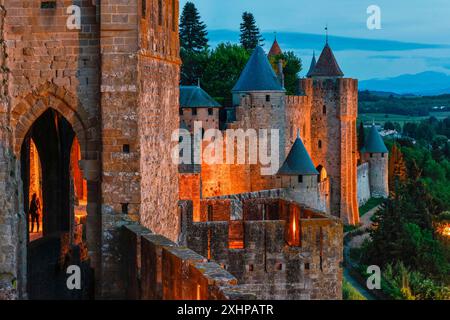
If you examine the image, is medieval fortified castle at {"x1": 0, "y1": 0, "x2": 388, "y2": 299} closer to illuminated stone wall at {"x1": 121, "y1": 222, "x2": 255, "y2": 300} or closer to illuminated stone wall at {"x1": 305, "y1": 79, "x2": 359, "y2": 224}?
illuminated stone wall at {"x1": 121, "y1": 222, "x2": 255, "y2": 300}

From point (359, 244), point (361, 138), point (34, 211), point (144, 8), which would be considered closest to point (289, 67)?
point (361, 138)

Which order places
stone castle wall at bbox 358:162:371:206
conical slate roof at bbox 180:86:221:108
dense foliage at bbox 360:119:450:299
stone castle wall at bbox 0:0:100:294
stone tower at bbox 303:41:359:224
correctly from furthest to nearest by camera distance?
stone castle wall at bbox 358:162:371:206
stone tower at bbox 303:41:359:224
conical slate roof at bbox 180:86:221:108
dense foliage at bbox 360:119:450:299
stone castle wall at bbox 0:0:100:294

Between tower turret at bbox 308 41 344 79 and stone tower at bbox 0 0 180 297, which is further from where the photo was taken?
tower turret at bbox 308 41 344 79

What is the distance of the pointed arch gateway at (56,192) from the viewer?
637 inches

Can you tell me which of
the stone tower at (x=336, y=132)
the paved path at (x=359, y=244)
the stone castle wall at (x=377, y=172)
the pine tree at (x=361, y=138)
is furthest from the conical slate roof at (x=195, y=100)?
the pine tree at (x=361, y=138)

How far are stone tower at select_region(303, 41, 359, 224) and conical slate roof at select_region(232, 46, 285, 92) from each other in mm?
8783

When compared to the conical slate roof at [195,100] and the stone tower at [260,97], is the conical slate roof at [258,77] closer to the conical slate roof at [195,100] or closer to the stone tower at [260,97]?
the stone tower at [260,97]

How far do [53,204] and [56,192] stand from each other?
1.25 ft

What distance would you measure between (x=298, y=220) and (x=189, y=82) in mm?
42164

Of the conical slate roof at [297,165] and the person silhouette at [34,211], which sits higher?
the conical slate roof at [297,165]

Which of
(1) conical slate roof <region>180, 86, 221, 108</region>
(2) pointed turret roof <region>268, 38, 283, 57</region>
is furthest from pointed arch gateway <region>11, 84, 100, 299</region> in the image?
(2) pointed turret roof <region>268, 38, 283, 57</region>

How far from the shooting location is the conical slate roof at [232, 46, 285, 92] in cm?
4797

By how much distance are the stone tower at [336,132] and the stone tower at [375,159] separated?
1137 cm
